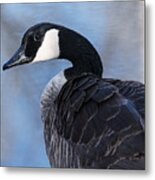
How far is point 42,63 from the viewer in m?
1.58

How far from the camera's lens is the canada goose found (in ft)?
4.91

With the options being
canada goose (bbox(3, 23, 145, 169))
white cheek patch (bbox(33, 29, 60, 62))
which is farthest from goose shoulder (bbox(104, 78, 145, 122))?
white cheek patch (bbox(33, 29, 60, 62))

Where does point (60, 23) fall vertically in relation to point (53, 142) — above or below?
above

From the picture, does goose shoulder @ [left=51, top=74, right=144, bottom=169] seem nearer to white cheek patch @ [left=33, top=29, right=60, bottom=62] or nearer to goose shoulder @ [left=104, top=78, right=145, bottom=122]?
goose shoulder @ [left=104, top=78, right=145, bottom=122]

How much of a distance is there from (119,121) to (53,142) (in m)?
0.24

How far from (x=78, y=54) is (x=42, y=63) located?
14 centimetres

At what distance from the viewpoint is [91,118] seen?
4.99ft

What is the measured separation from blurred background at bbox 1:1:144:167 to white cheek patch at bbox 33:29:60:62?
0.10 ft

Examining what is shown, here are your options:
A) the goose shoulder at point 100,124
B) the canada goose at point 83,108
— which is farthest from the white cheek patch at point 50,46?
the goose shoulder at point 100,124

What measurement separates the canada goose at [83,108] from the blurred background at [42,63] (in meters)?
0.03

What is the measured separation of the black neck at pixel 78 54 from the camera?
1533mm

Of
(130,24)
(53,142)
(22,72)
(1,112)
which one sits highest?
(130,24)

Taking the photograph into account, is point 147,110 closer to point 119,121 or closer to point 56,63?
point 119,121

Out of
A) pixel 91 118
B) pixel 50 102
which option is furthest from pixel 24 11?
pixel 91 118
